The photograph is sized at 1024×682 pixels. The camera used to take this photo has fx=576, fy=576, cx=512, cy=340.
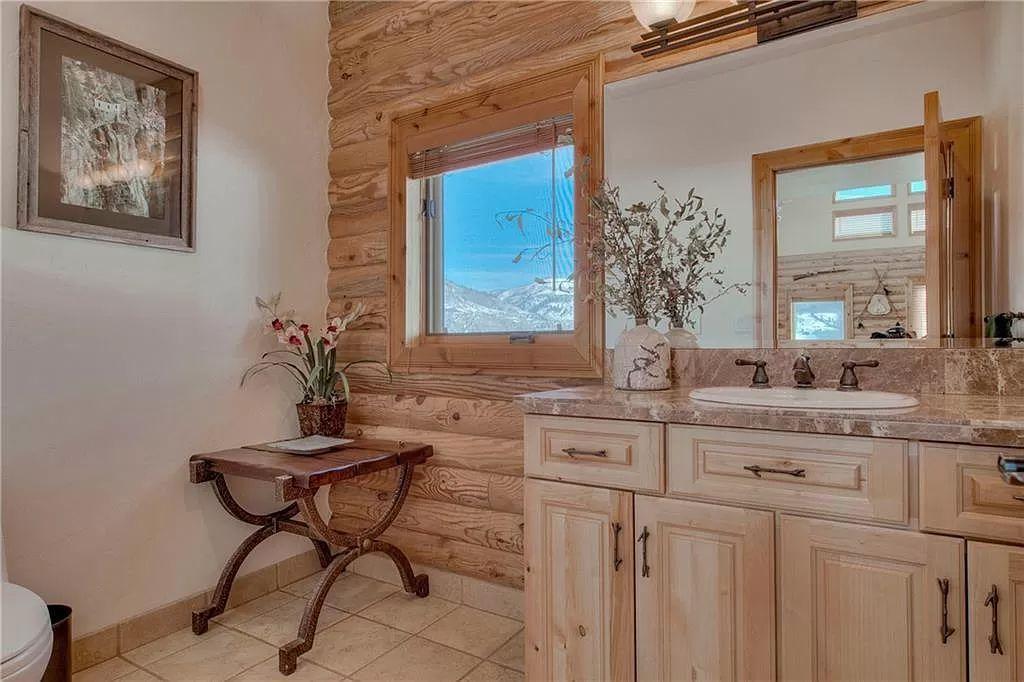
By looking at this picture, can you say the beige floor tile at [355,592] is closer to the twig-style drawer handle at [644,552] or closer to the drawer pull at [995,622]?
the twig-style drawer handle at [644,552]

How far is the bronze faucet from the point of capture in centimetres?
158

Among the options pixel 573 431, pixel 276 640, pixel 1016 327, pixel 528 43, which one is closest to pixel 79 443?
pixel 276 640

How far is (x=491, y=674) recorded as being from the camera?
1.84 metres

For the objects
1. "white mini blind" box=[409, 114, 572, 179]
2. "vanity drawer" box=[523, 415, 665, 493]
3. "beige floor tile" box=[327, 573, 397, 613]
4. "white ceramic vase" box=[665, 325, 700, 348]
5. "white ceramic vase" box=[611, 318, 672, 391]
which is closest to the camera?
"vanity drawer" box=[523, 415, 665, 493]

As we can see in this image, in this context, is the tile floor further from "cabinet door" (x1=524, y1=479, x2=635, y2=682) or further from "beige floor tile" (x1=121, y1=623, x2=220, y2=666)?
"cabinet door" (x1=524, y1=479, x2=635, y2=682)

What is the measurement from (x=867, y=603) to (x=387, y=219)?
2.17m

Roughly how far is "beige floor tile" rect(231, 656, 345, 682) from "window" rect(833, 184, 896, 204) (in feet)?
6.82

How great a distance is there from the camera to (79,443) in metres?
1.87

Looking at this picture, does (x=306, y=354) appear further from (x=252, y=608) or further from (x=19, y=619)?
(x=19, y=619)

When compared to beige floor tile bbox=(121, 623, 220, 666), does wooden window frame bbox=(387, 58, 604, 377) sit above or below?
above

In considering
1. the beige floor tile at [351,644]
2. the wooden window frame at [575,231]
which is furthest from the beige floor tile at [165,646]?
the wooden window frame at [575,231]

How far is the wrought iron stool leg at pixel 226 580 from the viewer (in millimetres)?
2082

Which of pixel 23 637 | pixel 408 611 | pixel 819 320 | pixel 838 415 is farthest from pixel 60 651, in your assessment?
pixel 819 320

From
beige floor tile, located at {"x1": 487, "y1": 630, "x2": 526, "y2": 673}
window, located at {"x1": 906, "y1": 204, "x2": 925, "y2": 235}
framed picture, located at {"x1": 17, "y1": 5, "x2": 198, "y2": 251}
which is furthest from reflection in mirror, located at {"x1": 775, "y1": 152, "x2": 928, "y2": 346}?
framed picture, located at {"x1": 17, "y1": 5, "x2": 198, "y2": 251}
